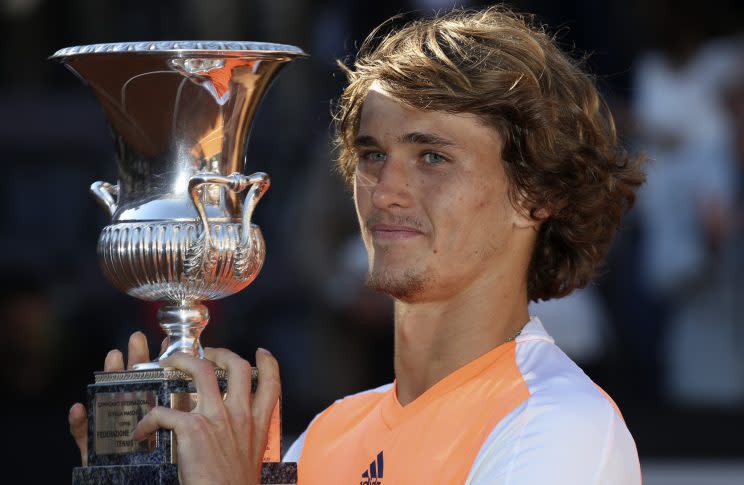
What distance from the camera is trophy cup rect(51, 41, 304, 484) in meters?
3.54

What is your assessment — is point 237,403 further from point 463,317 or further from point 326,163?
point 326,163

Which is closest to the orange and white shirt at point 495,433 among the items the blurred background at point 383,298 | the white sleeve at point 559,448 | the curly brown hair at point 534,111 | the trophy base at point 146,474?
Result: the white sleeve at point 559,448

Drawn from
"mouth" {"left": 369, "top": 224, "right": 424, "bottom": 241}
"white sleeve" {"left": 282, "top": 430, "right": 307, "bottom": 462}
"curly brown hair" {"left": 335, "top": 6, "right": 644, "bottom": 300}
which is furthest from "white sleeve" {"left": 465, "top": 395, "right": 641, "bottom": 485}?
"white sleeve" {"left": 282, "top": 430, "right": 307, "bottom": 462}

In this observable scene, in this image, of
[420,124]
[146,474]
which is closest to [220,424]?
[146,474]

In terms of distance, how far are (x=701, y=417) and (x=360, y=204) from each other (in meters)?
3.77

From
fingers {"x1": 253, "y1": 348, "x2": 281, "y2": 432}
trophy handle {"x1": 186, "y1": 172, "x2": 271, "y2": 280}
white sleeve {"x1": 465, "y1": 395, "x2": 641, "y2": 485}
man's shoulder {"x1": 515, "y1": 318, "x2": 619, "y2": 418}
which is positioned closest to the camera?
white sleeve {"x1": 465, "y1": 395, "x2": 641, "y2": 485}

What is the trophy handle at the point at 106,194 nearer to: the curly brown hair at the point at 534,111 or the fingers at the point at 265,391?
the fingers at the point at 265,391

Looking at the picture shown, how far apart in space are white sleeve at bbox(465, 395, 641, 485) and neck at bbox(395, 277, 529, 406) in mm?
338

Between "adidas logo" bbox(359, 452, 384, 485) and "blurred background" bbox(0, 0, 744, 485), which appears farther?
"blurred background" bbox(0, 0, 744, 485)

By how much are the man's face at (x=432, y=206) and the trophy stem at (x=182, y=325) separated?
1.46 ft

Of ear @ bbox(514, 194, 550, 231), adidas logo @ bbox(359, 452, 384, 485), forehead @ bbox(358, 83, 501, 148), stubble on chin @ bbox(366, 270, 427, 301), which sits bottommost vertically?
adidas logo @ bbox(359, 452, 384, 485)

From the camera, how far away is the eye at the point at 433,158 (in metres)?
3.68

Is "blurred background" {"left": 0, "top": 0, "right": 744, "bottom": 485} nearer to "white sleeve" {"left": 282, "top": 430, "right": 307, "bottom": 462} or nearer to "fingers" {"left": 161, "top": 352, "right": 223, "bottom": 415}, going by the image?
"white sleeve" {"left": 282, "top": 430, "right": 307, "bottom": 462}

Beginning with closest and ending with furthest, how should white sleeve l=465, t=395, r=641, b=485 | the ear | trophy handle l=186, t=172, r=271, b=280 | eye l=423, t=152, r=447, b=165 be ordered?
white sleeve l=465, t=395, r=641, b=485 → trophy handle l=186, t=172, r=271, b=280 → eye l=423, t=152, r=447, b=165 → the ear
